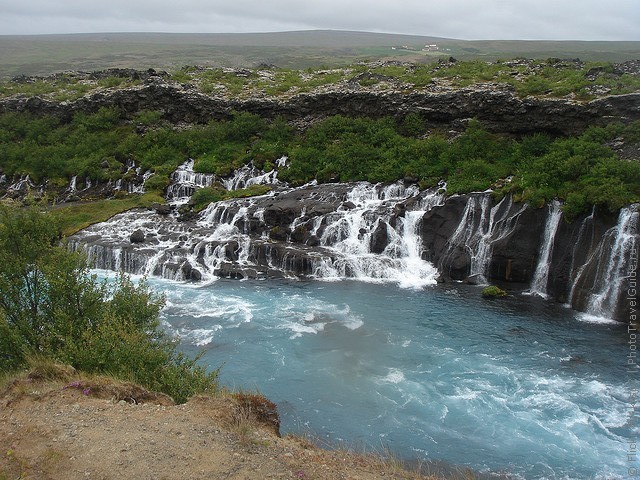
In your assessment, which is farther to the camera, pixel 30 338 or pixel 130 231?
pixel 130 231

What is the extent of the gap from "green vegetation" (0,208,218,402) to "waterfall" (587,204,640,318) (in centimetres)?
2322

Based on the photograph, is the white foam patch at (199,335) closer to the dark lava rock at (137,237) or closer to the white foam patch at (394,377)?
the white foam patch at (394,377)

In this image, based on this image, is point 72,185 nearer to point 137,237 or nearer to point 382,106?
point 137,237

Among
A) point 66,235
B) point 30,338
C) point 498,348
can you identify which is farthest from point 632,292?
point 66,235

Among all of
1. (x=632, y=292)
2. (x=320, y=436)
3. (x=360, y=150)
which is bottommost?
(x=320, y=436)

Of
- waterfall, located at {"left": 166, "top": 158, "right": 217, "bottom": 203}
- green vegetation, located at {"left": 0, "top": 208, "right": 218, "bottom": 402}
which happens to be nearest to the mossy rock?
green vegetation, located at {"left": 0, "top": 208, "right": 218, "bottom": 402}

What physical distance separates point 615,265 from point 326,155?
26.9 m

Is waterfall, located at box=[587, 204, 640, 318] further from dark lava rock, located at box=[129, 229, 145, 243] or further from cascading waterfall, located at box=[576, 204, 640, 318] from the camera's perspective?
dark lava rock, located at box=[129, 229, 145, 243]

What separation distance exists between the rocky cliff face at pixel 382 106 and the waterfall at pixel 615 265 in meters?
12.7

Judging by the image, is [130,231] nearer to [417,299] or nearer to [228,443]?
[417,299]

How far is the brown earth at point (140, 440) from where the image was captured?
12508 millimetres

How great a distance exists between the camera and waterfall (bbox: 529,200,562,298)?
34281 mm

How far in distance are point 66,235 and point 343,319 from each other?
23972 mm

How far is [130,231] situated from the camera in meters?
42.2
